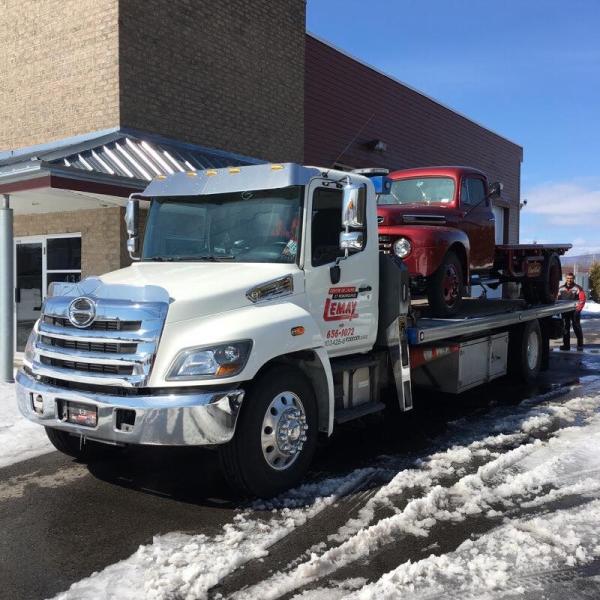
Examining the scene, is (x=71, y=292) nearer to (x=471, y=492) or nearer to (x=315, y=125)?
(x=471, y=492)

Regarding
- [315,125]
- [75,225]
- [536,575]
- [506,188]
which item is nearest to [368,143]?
[315,125]

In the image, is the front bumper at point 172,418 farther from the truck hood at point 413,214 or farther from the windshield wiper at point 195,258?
the truck hood at point 413,214

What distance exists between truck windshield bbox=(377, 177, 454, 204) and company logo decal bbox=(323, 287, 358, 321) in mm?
3490

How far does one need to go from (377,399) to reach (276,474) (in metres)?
1.71

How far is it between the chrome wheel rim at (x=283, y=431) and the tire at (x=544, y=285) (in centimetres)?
675

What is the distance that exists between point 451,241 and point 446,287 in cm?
57

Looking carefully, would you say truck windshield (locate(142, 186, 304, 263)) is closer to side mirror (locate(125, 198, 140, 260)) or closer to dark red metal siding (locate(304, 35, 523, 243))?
side mirror (locate(125, 198, 140, 260))

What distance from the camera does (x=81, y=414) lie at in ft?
14.3

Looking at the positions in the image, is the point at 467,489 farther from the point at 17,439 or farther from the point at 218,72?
the point at 218,72

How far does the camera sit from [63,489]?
5008 millimetres

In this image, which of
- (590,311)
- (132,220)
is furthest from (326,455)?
(590,311)


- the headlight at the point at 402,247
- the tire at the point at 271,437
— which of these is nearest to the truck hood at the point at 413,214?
the headlight at the point at 402,247

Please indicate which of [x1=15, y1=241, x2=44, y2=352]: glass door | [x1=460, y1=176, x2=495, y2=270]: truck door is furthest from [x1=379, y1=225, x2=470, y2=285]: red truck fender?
[x1=15, y1=241, x2=44, y2=352]: glass door

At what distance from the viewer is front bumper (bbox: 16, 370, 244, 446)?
409 centimetres
